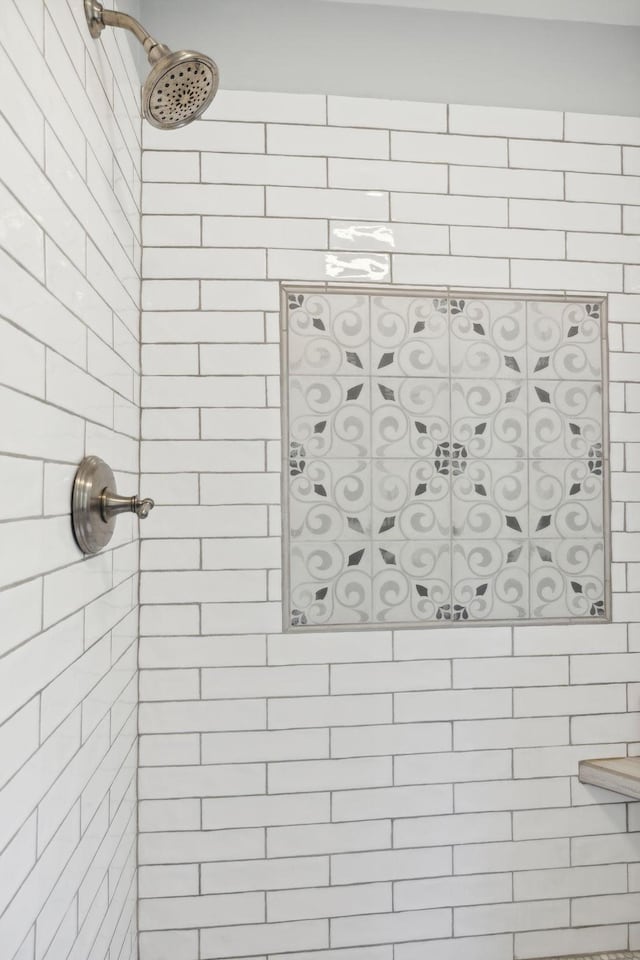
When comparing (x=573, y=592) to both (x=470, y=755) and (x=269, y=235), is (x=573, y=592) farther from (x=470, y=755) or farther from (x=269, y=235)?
(x=269, y=235)

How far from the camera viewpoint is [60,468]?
0.96 m

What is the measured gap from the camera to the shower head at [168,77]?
1104mm

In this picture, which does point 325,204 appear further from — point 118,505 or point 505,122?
point 118,505

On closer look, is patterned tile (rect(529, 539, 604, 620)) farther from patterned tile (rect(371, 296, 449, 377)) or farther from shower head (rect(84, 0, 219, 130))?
shower head (rect(84, 0, 219, 130))

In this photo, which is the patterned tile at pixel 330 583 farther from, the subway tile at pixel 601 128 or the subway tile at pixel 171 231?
the subway tile at pixel 601 128

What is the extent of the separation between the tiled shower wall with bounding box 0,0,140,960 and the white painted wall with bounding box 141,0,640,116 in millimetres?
374

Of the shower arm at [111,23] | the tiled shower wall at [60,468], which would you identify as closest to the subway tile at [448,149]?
the tiled shower wall at [60,468]

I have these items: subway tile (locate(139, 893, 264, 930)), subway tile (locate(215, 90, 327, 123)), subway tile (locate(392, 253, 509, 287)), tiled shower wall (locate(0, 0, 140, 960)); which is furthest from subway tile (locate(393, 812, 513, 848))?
subway tile (locate(215, 90, 327, 123))

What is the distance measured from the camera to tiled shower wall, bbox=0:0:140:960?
31.0 inches

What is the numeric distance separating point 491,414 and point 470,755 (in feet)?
2.60

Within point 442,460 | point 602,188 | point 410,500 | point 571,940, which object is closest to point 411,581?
point 410,500

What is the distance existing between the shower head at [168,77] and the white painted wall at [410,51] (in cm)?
53

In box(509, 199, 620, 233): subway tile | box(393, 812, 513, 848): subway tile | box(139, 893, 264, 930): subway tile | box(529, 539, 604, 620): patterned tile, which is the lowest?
box(139, 893, 264, 930): subway tile

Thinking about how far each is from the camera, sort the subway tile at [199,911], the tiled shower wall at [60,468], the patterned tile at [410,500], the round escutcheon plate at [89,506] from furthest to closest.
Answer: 1. the patterned tile at [410,500]
2. the subway tile at [199,911]
3. the round escutcheon plate at [89,506]
4. the tiled shower wall at [60,468]
